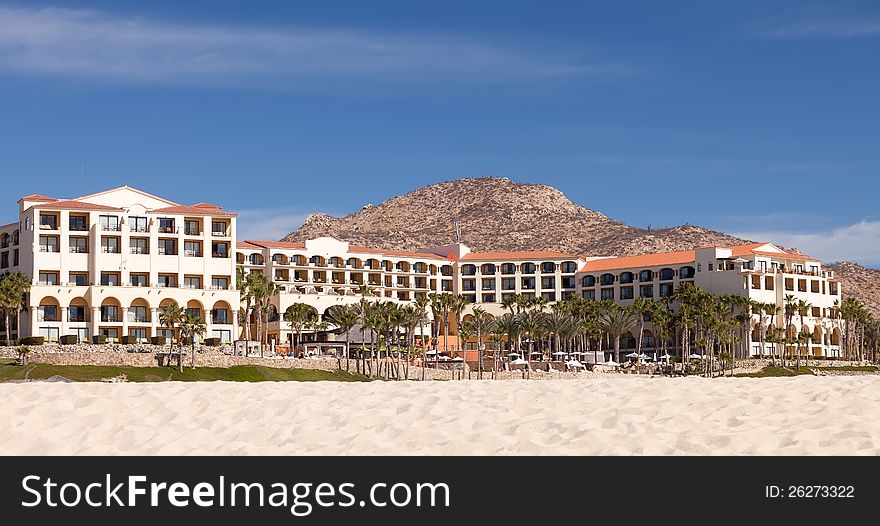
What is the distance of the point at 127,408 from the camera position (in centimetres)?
2195

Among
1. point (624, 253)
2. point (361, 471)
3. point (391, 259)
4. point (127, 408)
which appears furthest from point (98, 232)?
point (624, 253)

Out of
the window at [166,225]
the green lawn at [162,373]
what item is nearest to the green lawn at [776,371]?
the green lawn at [162,373]

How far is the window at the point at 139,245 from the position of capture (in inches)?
3970

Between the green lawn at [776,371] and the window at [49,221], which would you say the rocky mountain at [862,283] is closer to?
the green lawn at [776,371]

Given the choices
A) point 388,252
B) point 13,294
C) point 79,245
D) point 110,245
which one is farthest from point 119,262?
point 388,252

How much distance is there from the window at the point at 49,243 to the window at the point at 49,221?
0.91 m

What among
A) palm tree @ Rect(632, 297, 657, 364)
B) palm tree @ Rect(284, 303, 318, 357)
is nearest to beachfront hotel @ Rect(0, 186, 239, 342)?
palm tree @ Rect(284, 303, 318, 357)

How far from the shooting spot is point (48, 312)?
95125mm

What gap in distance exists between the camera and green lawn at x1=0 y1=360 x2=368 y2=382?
70.2 meters

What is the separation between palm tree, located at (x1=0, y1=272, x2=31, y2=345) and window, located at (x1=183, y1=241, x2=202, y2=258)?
1439cm

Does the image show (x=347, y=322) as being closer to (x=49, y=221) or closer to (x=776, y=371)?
(x=49, y=221)

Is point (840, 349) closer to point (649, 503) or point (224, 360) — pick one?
point (224, 360)

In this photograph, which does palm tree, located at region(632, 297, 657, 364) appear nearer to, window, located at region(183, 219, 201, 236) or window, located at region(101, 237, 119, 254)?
window, located at region(183, 219, 201, 236)

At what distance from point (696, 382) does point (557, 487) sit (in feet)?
34.1
